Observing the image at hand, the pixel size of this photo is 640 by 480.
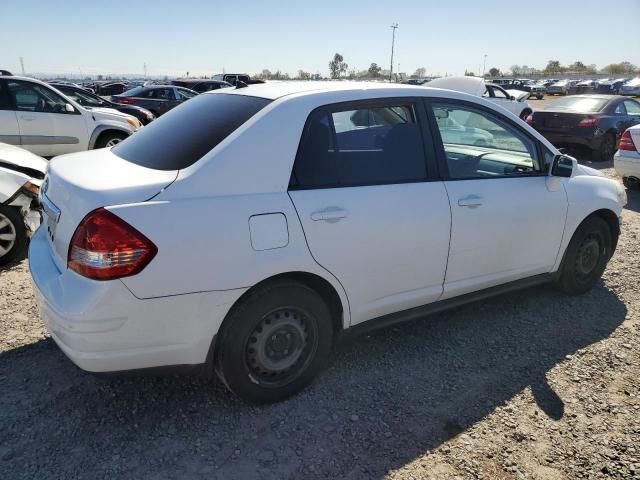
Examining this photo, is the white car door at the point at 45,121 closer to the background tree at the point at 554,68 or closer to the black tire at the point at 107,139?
the black tire at the point at 107,139

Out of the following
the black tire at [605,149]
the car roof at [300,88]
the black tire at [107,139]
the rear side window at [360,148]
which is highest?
the car roof at [300,88]

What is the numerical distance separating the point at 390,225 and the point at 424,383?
1.00m

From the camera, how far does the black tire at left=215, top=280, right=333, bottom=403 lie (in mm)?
2490

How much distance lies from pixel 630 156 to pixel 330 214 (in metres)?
7.15

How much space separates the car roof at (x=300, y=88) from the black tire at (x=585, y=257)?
6.17 ft

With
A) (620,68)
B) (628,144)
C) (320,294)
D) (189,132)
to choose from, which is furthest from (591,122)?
(620,68)

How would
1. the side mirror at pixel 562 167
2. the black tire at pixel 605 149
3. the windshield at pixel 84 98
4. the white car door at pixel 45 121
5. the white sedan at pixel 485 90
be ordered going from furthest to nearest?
the white sedan at pixel 485 90 < the windshield at pixel 84 98 < the black tire at pixel 605 149 < the white car door at pixel 45 121 < the side mirror at pixel 562 167

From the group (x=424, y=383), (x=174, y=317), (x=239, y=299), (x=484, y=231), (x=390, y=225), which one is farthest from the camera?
(x=484, y=231)

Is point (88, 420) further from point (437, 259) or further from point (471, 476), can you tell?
point (437, 259)

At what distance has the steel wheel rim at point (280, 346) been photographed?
261 cm

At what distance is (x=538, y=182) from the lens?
3578 millimetres

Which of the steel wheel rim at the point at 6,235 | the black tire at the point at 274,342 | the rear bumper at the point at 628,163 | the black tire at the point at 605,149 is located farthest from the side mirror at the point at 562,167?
the black tire at the point at 605,149

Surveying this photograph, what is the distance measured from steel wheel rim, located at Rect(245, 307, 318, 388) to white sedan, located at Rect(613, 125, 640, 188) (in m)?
7.18

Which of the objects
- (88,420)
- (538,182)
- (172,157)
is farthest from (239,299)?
(538,182)
